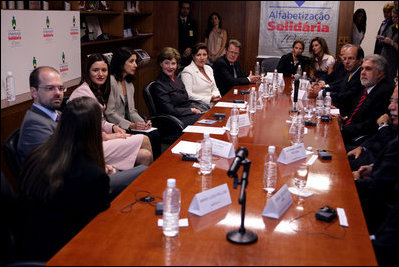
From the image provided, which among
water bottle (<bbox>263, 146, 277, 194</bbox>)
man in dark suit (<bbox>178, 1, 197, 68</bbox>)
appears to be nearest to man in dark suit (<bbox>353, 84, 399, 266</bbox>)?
water bottle (<bbox>263, 146, 277, 194</bbox>)

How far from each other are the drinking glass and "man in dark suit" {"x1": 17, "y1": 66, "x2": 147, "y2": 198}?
102cm

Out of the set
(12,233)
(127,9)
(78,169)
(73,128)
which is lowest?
(12,233)

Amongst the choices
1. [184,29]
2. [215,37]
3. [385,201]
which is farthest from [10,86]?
[215,37]

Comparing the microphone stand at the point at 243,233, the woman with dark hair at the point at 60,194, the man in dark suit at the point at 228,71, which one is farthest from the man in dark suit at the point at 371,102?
the woman with dark hair at the point at 60,194

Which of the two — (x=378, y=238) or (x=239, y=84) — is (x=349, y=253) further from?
(x=239, y=84)

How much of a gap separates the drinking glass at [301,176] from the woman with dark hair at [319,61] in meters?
4.46

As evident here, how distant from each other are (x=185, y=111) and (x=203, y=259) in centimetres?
339

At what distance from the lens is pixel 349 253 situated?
1.83 m

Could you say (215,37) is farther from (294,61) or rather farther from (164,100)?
(164,100)

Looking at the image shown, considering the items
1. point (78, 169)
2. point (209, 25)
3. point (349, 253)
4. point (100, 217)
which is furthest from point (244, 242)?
point (209, 25)

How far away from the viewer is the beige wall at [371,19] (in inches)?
391

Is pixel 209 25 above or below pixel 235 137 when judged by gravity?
above

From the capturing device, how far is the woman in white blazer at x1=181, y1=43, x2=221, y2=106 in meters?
5.57

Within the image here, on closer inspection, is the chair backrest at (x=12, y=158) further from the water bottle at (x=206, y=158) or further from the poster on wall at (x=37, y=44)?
the poster on wall at (x=37, y=44)
